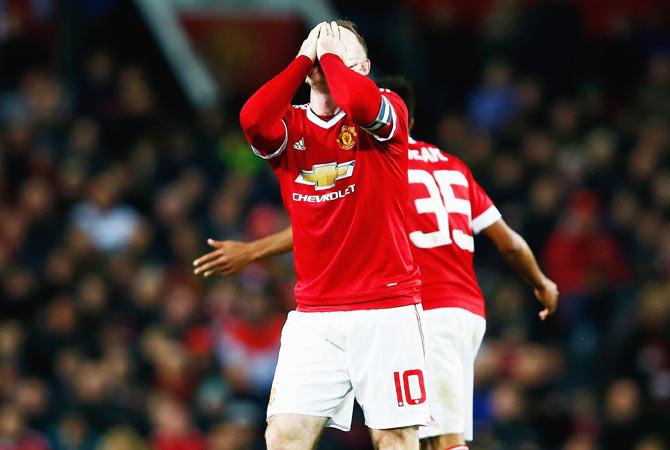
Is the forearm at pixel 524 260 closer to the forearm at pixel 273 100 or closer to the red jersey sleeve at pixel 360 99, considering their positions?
the red jersey sleeve at pixel 360 99

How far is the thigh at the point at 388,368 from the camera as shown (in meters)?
5.83

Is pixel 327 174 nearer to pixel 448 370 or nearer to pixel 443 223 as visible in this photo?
pixel 443 223

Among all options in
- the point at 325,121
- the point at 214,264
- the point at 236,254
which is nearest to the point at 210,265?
the point at 214,264

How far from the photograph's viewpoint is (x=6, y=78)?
15.1 metres

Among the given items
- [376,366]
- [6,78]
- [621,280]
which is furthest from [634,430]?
[6,78]

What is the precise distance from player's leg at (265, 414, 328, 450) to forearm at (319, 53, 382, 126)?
1.29 meters

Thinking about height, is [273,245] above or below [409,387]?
above

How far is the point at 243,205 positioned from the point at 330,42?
290 inches

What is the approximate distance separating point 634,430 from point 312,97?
18.7 feet

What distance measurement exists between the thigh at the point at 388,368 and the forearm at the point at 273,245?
0.87 meters

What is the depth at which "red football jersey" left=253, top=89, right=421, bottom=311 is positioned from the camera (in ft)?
19.2

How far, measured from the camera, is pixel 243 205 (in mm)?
13102

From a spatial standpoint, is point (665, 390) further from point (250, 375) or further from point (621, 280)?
point (250, 375)

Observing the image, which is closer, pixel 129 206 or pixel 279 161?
pixel 279 161
